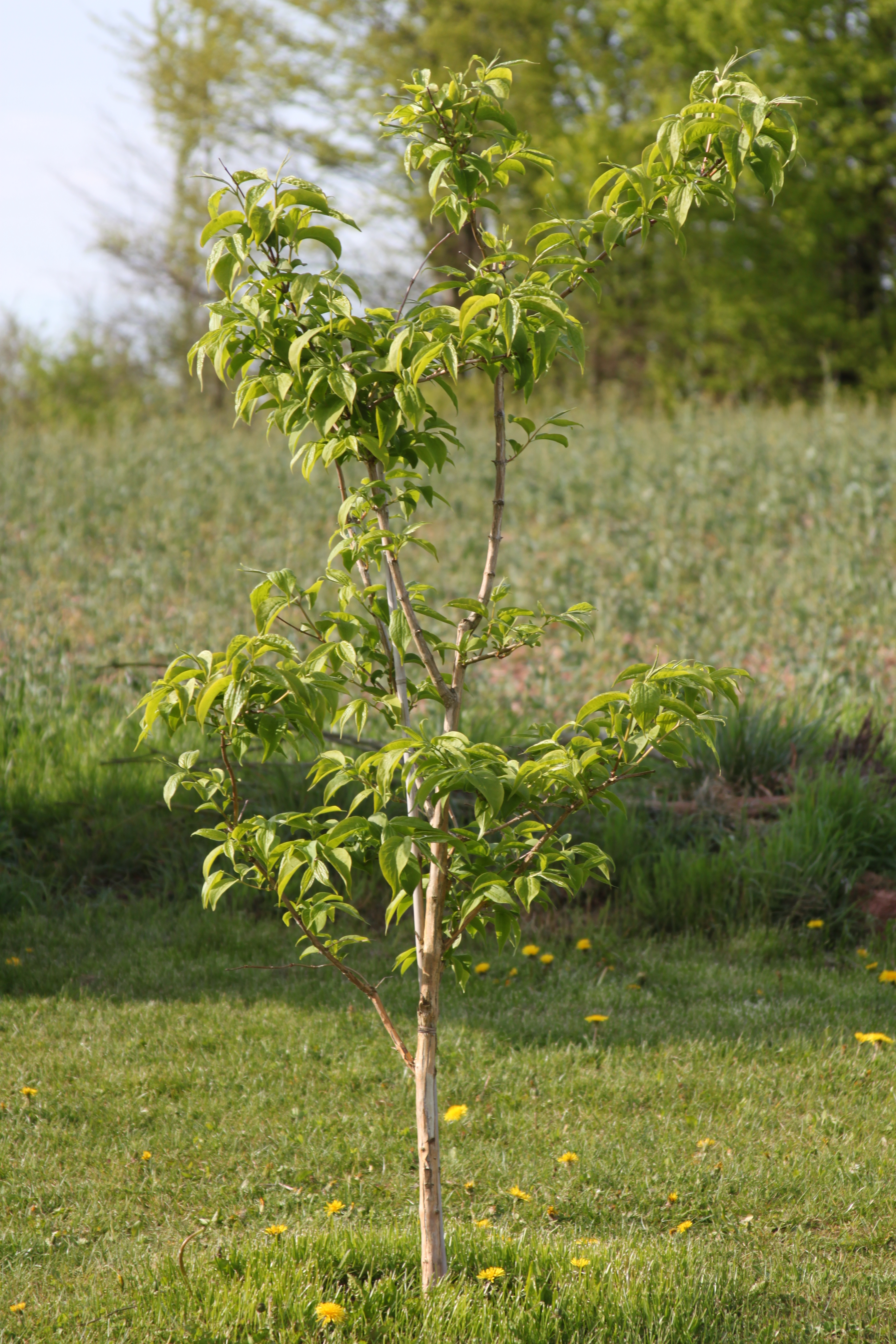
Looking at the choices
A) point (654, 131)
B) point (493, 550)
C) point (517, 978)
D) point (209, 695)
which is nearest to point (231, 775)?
point (209, 695)

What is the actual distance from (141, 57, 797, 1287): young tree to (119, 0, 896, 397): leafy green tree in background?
16.9 meters

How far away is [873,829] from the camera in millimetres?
5586

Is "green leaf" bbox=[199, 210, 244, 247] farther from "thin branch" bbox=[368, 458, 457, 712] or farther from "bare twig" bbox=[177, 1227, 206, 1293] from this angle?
"bare twig" bbox=[177, 1227, 206, 1293]

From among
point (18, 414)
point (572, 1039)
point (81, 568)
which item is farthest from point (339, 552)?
point (18, 414)

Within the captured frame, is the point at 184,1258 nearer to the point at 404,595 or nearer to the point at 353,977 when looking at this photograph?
the point at 353,977

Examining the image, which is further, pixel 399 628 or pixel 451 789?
pixel 399 628

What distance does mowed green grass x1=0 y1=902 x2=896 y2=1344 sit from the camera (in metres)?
2.70

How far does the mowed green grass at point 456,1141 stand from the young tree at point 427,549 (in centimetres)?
42

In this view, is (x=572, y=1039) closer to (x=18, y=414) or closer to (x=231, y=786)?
(x=231, y=786)

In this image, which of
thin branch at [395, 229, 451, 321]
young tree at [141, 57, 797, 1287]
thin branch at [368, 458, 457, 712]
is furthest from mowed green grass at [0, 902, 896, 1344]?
thin branch at [395, 229, 451, 321]

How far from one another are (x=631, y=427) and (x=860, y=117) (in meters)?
8.40

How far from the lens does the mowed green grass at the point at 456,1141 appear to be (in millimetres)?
2695

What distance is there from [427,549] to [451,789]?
621 mm

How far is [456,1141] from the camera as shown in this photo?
146 inches
